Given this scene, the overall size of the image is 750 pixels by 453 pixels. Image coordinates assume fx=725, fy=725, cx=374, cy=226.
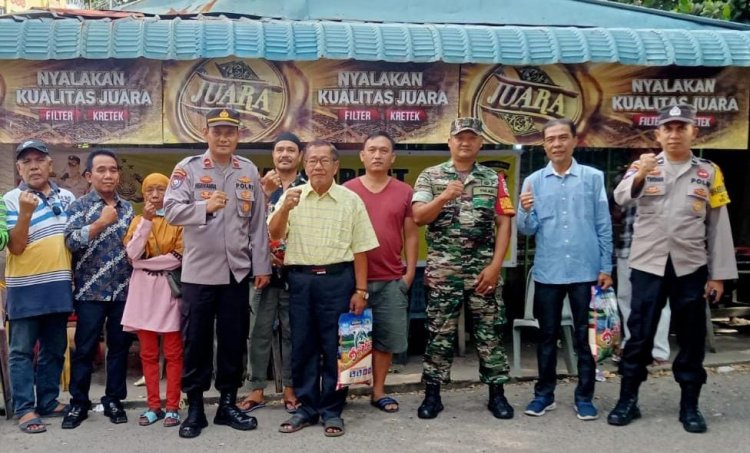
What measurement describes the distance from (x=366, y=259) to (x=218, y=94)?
6.40 feet

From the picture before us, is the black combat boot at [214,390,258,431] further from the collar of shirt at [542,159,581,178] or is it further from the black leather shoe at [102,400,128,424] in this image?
the collar of shirt at [542,159,581,178]

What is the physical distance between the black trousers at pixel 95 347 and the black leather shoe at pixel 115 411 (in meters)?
0.03

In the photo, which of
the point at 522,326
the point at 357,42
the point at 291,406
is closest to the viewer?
the point at 291,406

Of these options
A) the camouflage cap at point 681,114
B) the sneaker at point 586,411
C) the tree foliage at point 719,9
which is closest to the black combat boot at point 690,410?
the sneaker at point 586,411

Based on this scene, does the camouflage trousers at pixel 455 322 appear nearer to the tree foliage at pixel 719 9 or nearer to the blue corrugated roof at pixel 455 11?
the blue corrugated roof at pixel 455 11

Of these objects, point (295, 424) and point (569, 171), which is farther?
point (569, 171)

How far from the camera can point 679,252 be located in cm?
454

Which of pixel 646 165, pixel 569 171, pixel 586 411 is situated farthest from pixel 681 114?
pixel 586 411

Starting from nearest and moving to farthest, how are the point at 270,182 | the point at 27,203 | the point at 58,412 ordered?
the point at 27,203
the point at 270,182
the point at 58,412

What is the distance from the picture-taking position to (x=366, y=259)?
4738 mm

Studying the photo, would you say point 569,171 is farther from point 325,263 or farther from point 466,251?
point 325,263

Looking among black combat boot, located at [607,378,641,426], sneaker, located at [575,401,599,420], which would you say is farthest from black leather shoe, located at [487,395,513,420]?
black combat boot, located at [607,378,641,426]

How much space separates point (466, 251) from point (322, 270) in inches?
37.3

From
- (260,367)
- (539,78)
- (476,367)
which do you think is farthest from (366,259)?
(539,78)
